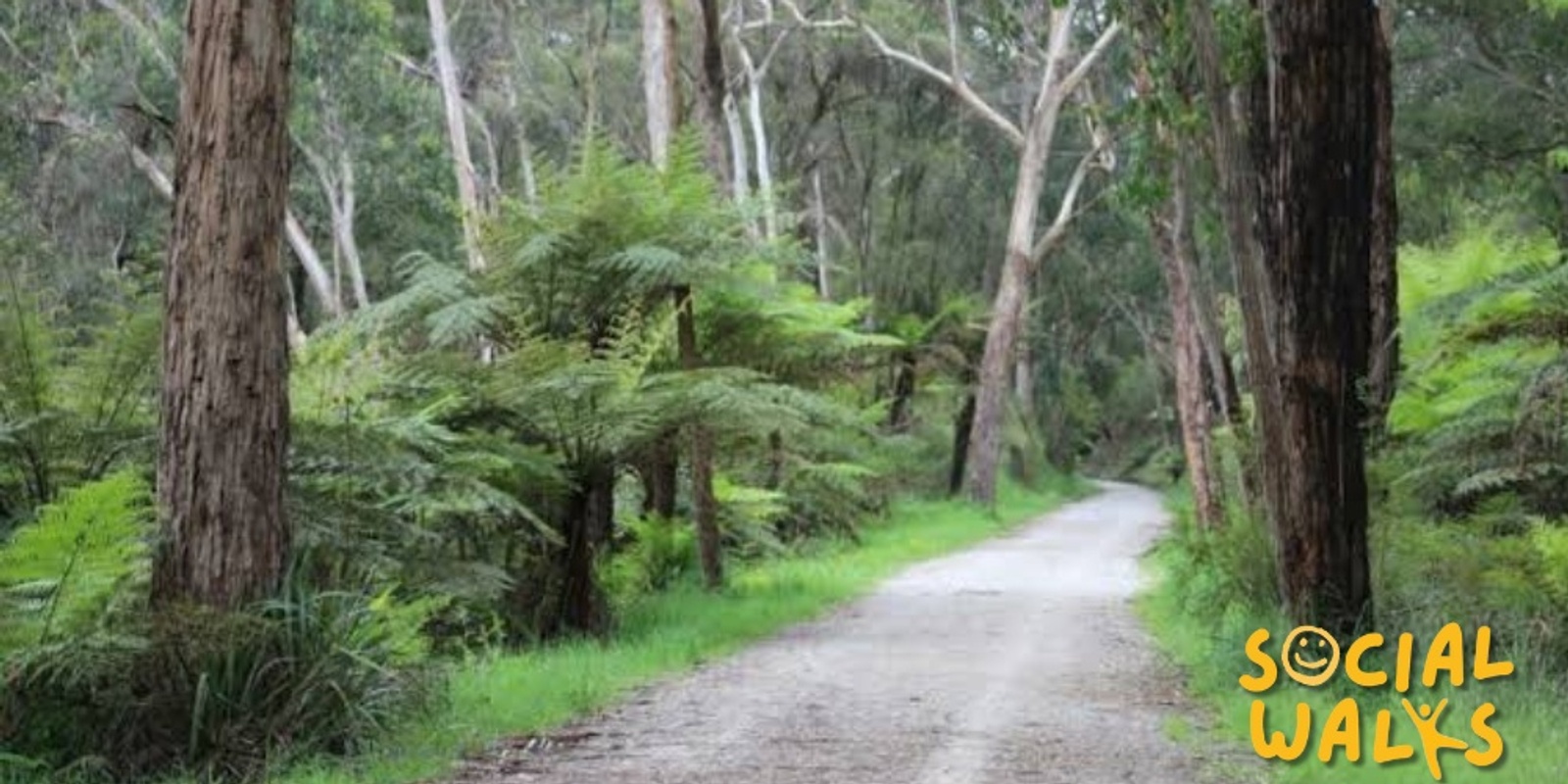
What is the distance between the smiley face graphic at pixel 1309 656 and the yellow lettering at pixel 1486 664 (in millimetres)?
730

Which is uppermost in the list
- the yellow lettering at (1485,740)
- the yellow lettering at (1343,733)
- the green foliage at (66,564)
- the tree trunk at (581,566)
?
the green foliage at (66,564)

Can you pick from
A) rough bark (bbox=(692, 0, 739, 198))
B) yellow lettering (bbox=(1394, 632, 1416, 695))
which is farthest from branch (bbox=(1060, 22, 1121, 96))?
yellow lettering (bbox=(1394, 632, 1416, 695))

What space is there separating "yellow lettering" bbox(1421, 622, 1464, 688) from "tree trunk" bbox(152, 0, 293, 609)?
5432 mm

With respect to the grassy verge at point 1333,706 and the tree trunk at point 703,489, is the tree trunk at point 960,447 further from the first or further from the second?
the grassy verge at point 1333,706

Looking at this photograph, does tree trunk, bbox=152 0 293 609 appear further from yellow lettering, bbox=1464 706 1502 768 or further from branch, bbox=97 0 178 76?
branch, bbox=97 0 178 76

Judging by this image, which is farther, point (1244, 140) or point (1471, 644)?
point (1244, 140)

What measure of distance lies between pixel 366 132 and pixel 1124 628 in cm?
2311

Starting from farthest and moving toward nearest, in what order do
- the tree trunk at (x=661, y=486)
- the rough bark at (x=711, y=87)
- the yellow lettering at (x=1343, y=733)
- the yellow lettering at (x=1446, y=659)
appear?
the rough bark at (x=711, y=87) < the tree trunk at (x=661, y=486) < the yellow lettering at (x=1446, y=659) < the yellow lettering at (x=1343, y=733)

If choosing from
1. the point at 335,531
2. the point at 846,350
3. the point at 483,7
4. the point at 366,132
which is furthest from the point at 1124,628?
the point at 483,7

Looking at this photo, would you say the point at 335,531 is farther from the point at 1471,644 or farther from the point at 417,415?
the point at 1471,644

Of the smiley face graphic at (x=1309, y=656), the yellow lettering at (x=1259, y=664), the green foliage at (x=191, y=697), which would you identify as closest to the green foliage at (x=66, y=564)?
the green foliage at (x=191, y=697)

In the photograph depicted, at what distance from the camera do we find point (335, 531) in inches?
331

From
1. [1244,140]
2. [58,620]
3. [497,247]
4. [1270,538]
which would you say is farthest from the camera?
[497,247]

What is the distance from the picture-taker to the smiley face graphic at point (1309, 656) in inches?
339
